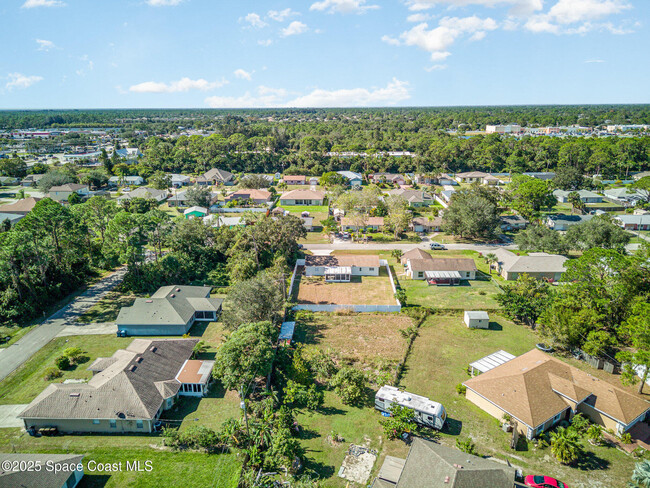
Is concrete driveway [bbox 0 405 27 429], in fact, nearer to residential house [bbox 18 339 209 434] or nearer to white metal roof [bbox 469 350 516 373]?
residential house [bbox 18 339 209 434]

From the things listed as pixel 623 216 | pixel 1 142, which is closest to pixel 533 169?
pixel 623 216

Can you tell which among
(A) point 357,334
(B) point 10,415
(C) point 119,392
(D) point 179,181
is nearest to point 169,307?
(C) point 119,392

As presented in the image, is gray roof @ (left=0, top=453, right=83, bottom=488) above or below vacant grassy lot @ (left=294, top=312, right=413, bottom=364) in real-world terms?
above

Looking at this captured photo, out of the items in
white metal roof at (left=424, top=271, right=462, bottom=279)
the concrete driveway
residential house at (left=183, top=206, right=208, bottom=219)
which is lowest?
the concrete driveway

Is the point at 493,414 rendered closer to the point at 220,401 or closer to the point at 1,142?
the point at 220,401

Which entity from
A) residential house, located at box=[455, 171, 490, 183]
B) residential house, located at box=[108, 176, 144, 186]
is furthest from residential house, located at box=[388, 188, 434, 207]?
residential house, located at box=[108, 176, 144, 186]

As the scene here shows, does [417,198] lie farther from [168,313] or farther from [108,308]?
[108,308]
